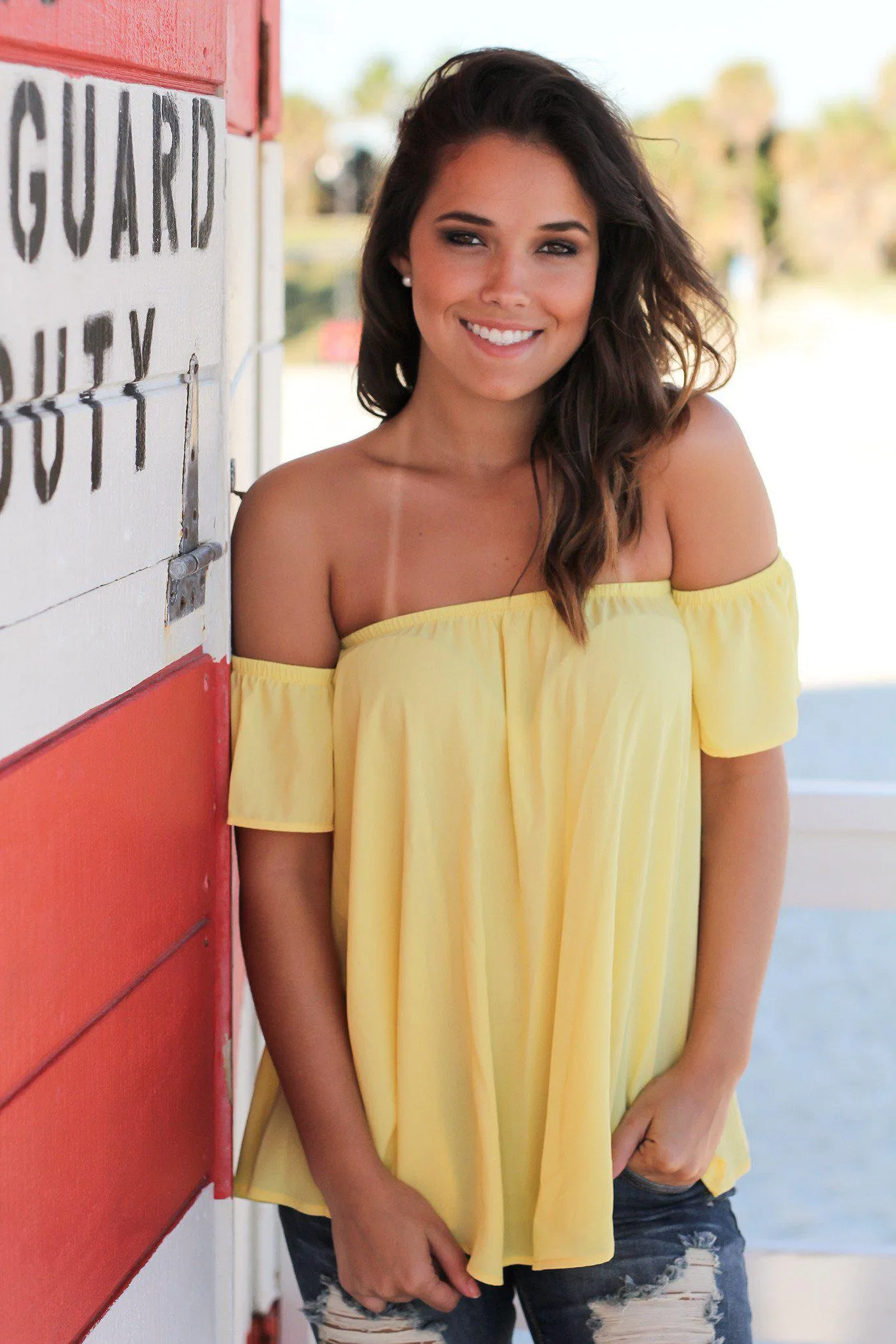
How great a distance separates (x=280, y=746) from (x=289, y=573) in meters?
0.19

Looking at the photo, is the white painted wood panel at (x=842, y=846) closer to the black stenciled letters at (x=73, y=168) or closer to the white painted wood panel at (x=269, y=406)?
the white painted wood panel at (x=269, y=406)

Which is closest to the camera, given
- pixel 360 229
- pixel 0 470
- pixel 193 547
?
pixel 0 470

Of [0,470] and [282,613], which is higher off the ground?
[0,470]

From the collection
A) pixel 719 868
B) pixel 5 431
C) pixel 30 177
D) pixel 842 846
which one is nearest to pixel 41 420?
pixel 5 431

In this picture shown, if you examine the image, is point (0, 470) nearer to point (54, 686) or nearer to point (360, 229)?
point (54, 686)

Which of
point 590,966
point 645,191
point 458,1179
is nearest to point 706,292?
point 645,191

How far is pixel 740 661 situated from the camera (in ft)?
4.88

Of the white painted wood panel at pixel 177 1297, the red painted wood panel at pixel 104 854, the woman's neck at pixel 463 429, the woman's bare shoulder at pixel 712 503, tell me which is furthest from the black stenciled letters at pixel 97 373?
the white painted wood panel at pixel 177 1297

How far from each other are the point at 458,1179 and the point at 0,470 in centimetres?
90

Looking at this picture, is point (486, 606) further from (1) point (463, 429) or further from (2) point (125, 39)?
(2) point (125, 39)

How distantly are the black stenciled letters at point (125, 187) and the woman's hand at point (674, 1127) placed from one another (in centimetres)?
98

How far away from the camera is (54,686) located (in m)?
1.12

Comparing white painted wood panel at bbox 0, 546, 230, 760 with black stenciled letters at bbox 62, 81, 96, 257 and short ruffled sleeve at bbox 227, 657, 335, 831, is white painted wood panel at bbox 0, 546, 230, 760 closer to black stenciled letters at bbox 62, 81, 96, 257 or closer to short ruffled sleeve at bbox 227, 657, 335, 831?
short ruffled sleeve at bbox 227, 657, 335, 831

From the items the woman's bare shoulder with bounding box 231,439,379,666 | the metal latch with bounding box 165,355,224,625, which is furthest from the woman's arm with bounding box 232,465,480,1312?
the metal latch with bounding box 165,355,224,625
